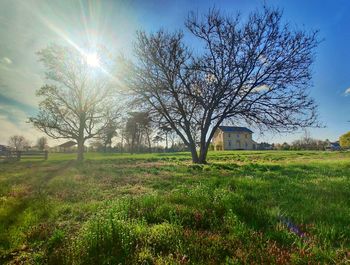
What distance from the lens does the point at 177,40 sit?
19.8m

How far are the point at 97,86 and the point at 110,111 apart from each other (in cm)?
411

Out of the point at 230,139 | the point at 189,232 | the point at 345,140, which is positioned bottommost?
the point at 189,232

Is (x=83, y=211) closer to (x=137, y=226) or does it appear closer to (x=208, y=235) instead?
(x=137, y=226)

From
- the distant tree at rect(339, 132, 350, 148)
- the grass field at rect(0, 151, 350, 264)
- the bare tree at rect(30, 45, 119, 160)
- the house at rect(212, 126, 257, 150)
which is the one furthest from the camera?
the house at rect(212, 126, 257, 150)

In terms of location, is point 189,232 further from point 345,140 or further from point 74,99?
point 345,140

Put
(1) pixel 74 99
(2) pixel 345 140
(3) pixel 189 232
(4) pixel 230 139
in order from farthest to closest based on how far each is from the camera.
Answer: (4) pixel 230 139 < (2) pixel 345 140 < (1) pixel 74 99 < (3) pixel 189 232

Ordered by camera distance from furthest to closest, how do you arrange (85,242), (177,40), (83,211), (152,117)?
(152,117) < (177,40) < (83,211) < (85,242)

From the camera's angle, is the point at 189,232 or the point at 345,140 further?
the point at 345,140

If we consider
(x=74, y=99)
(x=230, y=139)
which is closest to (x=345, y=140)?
(x=230, y=139)

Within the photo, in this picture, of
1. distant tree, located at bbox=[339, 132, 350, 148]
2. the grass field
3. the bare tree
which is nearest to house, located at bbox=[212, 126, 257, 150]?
distant tree, located at bbox=[339, 132, 350, 148]

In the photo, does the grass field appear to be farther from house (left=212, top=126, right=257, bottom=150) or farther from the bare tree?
house (left=212, top=126, right=257, bottom=150)

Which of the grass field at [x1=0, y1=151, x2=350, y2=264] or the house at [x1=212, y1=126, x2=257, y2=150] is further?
the house at [x1=212, y1=126, x2=257, y2=150]

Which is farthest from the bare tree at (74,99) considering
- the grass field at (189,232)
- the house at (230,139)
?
the house at (230,139)

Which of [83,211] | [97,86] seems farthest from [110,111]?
[83,211]
